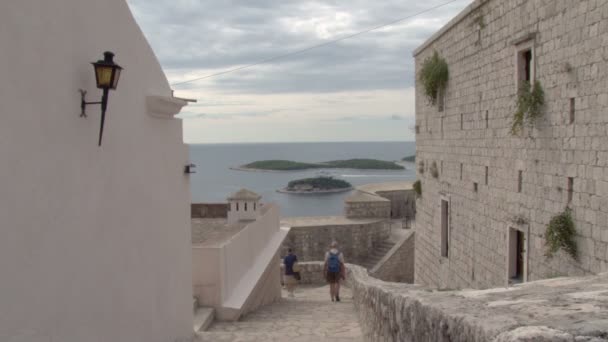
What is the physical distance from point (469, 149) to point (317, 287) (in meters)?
9.84

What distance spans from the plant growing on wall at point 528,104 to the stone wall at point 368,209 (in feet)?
58.7

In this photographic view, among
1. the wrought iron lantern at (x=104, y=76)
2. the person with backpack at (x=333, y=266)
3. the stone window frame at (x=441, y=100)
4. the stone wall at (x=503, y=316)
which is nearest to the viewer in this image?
the stone wall at (x=503, y=316)

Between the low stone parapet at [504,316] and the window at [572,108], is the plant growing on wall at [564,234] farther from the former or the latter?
the low stone parapet at [504,316]

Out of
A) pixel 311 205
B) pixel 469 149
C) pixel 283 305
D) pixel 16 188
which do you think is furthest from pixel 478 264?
pixel 311 205

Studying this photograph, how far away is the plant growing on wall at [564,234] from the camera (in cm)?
700

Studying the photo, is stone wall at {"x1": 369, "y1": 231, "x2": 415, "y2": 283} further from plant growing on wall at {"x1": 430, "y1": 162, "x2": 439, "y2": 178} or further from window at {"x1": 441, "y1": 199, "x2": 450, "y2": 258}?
window at {"x1": 441, "y1": 199, "x2": 450, "y2": 258}

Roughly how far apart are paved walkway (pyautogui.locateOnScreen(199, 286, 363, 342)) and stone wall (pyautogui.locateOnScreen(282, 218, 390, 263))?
39.2 ft

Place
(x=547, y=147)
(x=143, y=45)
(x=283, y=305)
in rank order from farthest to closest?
(x=283, y=305) < (x=547, y=147) < (x=143, y=45)

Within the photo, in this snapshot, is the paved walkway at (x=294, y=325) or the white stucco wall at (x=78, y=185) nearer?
the white stucco wall at (x=78, y=185)

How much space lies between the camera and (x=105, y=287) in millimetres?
4512

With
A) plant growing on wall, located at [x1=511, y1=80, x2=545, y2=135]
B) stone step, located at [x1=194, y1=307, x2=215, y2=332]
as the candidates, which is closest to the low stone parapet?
stone step, located at [x1=194, y1=307, x2=215, y2=332]

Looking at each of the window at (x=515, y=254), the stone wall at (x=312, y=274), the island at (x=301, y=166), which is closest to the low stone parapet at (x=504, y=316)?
the window at (x=515, y=254)

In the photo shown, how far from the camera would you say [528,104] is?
7922mm

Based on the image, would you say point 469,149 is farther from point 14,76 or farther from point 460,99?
point 14,76
